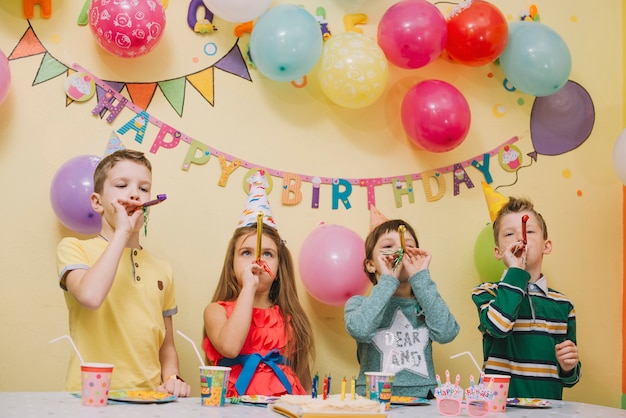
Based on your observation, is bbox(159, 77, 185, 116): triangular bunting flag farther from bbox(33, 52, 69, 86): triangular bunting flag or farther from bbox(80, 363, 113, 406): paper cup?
bbox(80, 363, 113, 406): paper cup

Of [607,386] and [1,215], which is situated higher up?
[1,215]

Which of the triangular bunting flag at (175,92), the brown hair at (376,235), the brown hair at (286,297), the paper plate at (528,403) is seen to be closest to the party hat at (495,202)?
the brown hair at (376,235)

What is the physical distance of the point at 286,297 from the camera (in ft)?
7.77

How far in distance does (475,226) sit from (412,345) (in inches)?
28.8

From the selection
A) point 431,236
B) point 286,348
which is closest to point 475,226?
point 431,236

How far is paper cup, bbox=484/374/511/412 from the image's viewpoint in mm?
1697

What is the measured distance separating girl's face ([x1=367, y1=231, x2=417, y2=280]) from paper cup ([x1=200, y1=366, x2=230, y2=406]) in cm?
80

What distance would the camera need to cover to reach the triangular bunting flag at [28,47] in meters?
2.47

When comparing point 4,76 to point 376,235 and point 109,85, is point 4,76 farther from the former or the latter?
point 376,235

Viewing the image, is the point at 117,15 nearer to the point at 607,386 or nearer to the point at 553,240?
the point at 553,240

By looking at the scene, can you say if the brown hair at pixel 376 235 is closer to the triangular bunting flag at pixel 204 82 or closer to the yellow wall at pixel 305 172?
the yellow wall at pixel 305 172

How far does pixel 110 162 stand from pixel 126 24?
1.38 feet

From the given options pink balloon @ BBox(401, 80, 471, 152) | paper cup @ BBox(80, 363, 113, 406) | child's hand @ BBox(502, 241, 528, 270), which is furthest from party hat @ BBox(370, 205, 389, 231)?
paper cup @ BBox(80, 363, 113, 406)

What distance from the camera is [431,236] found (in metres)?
2.80
